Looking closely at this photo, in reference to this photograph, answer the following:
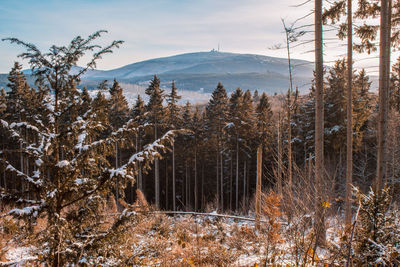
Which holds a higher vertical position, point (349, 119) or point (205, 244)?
point (349, 119)

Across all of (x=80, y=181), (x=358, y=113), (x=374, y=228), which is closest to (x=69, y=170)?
(x=80, y=181)

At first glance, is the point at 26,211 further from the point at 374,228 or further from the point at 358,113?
the point at 358,113

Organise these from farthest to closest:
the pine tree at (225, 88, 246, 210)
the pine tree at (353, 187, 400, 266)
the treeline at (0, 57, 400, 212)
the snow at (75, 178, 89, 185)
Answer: the pine tree at (225, 88, 246, 210), the treeline at (0, 57, 400, 212), the snow at (75, 178, 89, 185), the pine tree at (353, 187, 400, 266)

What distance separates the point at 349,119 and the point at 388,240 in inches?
288

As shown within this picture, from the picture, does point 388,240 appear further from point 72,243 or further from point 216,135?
point 216,135

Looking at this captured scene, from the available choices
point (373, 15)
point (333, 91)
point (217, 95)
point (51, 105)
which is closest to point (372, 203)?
→ point (51, 105)

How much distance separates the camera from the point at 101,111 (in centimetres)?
493

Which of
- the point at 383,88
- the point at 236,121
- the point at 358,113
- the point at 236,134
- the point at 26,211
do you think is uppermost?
the point at 383,88

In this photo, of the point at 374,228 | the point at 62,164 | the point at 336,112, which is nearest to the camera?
the point at 374,228

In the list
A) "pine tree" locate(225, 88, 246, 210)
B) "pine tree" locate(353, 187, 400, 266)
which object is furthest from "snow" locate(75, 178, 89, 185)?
"pine tree" locate(225, 88, 246, 210)

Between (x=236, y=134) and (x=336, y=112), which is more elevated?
(x=336, y=112)

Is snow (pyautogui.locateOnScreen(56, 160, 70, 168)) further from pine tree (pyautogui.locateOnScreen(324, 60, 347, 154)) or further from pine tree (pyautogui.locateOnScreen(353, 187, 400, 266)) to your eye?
pine tree (pyautogui.locateOnScreen(324, 60, 347, 154))

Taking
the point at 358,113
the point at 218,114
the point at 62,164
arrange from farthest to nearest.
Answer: the point at 218,114 < the point at 358,113 < the point at 62,164

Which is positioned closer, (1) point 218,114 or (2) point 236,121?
(2) point 236,121
